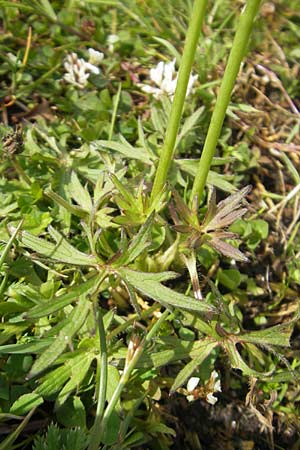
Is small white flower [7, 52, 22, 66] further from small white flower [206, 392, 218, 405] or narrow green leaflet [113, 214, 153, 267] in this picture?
small white flower [206, 392, 218, 405]

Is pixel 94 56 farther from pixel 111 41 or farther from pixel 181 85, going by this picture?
pixel 181 85

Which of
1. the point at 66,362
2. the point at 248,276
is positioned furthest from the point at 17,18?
the point at 66,362

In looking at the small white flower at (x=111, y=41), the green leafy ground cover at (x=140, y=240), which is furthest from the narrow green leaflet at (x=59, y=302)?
the small white flower at (x=111, y=41)

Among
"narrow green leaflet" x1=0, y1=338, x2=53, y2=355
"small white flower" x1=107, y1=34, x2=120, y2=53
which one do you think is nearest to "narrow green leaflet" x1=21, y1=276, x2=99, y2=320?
"narrow green leaflet" x1=0, y1=338, x2=53, y2=355

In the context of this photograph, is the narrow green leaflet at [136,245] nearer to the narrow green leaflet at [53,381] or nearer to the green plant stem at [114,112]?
the narrow green leaflet at [53,381]

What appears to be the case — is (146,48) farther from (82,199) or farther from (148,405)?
(148,405)

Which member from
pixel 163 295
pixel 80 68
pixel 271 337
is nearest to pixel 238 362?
pixel 271 337
